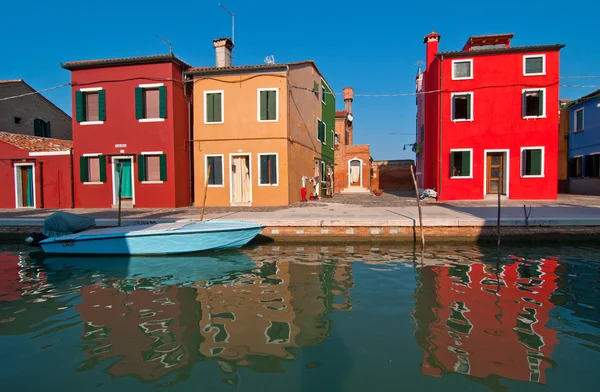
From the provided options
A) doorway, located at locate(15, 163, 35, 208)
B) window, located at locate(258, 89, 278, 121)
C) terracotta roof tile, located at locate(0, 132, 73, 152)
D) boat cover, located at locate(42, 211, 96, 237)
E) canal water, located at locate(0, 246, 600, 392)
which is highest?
window, located at locate(258, 89, 278, 121)

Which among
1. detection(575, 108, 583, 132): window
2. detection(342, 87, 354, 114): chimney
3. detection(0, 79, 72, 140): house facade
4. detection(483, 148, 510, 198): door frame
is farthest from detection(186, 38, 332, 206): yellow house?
detection(342, 87, 354, 114): chimney

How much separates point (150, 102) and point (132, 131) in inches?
58.3

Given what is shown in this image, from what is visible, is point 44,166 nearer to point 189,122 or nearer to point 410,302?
point 189,122

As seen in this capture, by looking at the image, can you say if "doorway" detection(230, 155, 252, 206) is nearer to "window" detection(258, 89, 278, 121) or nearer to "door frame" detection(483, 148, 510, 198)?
"window" detection(258, 89, 278, 121)

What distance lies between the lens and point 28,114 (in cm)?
2245

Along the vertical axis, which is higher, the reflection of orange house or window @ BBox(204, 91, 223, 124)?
window @ BBox(204, 91, 223, 124)

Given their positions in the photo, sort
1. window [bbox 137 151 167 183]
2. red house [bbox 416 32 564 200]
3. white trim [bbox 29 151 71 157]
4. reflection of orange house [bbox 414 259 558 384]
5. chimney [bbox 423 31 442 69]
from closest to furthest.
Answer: reflection of orange house [bbox 414 259 558 384] < window [bbox 137 151 167 183] < white trim [bbox 29 151 71 157] < red house [bbox 416 32 564 200] < chimney [bbox 423 31 442 69]

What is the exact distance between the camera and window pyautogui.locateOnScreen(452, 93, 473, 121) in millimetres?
17359

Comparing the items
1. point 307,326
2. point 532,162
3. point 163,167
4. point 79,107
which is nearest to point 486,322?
point 307,326

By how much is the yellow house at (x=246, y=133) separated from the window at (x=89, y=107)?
402cm

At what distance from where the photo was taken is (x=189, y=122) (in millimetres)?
16703

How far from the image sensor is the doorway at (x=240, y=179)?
1619 centimetres

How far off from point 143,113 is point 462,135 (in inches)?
575

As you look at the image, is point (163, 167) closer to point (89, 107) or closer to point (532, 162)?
point (89, 107)
